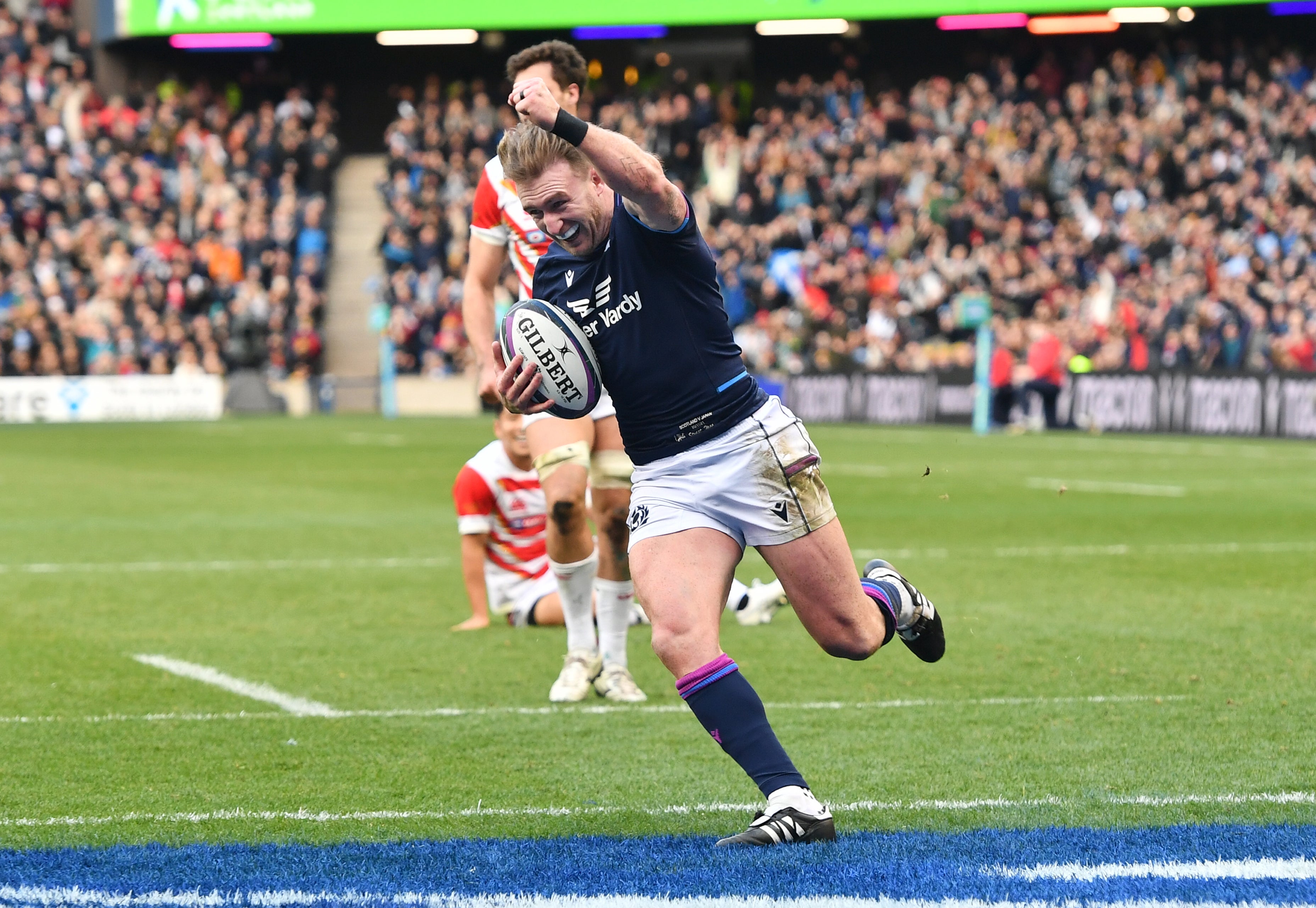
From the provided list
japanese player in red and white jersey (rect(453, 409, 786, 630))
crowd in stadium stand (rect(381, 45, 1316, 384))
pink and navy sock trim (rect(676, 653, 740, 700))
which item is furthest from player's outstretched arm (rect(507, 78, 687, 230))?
crowd in stadium stand (rect(381, 45, 1316, 384))

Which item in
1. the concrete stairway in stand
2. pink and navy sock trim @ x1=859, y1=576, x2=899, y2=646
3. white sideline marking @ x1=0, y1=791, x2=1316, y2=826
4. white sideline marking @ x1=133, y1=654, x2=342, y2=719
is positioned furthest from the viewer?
the concrete stairway in stand

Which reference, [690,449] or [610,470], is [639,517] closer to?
[690,449]

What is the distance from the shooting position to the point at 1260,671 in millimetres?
7109

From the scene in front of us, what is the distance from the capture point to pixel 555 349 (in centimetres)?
464

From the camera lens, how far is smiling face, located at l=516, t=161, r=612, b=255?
4.50m

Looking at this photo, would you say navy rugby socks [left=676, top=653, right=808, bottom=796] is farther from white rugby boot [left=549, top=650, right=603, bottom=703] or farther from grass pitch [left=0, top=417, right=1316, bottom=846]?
white rugby boot [left=549, top=650, right=603, bottom=703]

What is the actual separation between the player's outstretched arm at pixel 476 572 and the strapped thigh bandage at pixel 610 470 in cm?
219

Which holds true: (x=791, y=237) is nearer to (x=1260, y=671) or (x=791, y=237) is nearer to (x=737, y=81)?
(x=737, y=81)

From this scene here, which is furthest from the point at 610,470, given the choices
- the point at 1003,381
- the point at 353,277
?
the point at 353,277

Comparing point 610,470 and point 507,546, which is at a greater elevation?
point 610,470

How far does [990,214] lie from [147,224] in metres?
17.5

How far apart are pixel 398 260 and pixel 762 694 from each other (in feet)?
103

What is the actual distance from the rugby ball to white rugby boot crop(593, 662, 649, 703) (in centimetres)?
233

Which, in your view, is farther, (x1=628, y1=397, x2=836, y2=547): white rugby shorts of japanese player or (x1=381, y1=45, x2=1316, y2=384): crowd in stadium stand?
(x1=381, y1=45, x2=1316, y2=384): crowd in stadium stand
